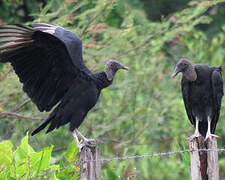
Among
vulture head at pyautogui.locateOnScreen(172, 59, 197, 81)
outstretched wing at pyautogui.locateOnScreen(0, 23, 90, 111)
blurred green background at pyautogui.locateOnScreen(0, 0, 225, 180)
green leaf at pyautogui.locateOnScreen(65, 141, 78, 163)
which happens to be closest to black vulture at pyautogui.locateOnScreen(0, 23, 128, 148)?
outstretched wing at pyautogui.locateOnScreen(0, 23, 90, 111)

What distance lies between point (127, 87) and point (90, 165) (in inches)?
145

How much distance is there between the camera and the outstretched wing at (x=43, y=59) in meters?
3.29

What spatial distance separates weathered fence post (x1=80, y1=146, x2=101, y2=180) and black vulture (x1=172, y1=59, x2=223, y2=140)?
1.34m

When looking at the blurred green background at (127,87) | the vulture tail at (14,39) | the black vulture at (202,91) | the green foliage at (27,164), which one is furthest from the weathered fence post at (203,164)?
the blurred green background at (127,87)

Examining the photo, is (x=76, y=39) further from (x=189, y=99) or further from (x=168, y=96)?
(x=168, y=96)

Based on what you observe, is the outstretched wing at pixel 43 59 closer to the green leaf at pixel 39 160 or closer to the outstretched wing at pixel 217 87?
the green leaf at pixel 39 160

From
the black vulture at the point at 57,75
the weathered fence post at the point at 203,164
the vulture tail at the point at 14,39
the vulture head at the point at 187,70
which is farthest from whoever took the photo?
the vulture head at the point at 187,70

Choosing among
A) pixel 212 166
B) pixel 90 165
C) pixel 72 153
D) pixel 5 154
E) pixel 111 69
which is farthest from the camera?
pixel 111 69

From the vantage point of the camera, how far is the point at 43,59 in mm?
3461

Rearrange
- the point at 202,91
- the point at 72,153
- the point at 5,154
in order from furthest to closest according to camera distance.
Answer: the point at 202,91 → the point at 72,153 → the point at 5,154

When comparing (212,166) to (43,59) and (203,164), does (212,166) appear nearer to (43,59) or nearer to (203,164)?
A: (203,164)

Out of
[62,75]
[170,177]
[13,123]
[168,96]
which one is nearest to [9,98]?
[13,123]

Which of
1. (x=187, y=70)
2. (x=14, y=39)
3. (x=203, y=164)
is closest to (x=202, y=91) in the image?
(x=187, y=70)

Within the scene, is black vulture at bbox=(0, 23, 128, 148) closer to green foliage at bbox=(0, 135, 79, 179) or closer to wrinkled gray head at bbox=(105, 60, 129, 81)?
wrinkled gray head at bbox=(105, 60, 129, 81)
